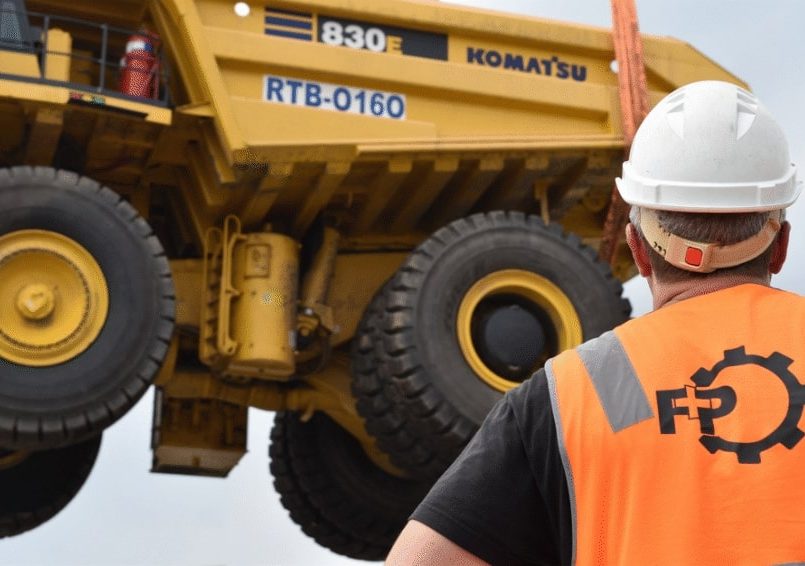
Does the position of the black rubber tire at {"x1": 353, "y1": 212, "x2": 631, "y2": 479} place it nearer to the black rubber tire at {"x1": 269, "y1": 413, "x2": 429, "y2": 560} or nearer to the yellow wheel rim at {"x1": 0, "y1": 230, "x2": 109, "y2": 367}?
the black rubber tire at {"x1": 269, "y1": 413, "x2": 429, "y2": 560}

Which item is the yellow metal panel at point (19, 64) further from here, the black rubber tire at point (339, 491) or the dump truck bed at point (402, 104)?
the black rubber tire at point (339, 491)

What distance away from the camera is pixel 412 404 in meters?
7.05

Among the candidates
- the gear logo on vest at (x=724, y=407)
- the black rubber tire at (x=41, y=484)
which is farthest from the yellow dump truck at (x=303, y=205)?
the gear logo on vest at (x=724, y=407)

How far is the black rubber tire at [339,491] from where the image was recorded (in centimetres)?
867

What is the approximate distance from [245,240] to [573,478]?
564cm

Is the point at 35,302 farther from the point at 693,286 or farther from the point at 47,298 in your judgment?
the point at 693,286

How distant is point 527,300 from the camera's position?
7387 mm

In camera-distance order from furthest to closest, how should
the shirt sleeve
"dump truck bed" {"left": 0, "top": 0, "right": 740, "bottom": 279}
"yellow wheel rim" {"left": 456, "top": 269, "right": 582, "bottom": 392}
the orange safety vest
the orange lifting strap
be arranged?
the orange lifting strap → "yellow wheel rim" {"left": 456, "top": 269, "right": 582, "bottom": 392} → "dump truck bed" {"left": 0, "top": 0, "right": 740, "bottom": 279} → the shirt sleeve → the orange safety vest

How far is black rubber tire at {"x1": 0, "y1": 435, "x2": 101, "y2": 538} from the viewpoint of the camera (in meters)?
8.34

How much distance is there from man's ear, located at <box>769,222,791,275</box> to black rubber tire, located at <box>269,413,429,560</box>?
662 centimetres

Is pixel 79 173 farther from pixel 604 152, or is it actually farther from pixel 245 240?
pixel 604 152

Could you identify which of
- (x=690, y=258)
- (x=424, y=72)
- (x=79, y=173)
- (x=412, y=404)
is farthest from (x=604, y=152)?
(x=690, y=258)

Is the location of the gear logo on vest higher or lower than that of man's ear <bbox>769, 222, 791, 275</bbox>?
lower

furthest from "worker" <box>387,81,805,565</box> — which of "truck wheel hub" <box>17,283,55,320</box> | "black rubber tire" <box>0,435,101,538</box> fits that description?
"black rubber tire" <box>0,435,101,538</box>
